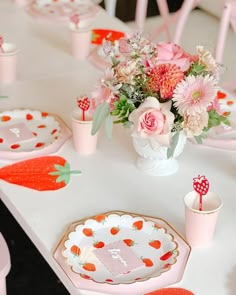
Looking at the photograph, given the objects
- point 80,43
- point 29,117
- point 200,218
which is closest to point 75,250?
point 200,218

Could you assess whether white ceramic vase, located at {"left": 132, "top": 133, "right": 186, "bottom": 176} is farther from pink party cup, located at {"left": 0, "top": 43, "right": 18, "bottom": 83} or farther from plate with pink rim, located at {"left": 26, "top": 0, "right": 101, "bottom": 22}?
plate with pink rim, located at {"left": 26, "top": 0, "right": 101, "bottom": 22}

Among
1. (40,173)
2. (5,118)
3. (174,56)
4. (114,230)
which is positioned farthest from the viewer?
(5,118)

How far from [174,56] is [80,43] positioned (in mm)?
719

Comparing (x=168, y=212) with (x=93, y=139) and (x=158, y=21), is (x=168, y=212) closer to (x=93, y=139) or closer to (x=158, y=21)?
(x=93, y=139)

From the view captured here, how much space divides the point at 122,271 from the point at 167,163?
39cm

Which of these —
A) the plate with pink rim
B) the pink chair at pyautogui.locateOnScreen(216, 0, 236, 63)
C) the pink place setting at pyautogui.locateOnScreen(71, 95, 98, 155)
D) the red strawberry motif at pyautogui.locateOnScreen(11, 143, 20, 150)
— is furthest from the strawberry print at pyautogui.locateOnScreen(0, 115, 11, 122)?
the pink chair at pyautogui.locateOnScreen(216, 0, 236, 63)

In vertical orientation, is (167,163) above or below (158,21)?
above

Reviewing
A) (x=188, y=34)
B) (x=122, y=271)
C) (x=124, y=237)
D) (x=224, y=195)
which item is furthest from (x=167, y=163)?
(x=188, y=34)

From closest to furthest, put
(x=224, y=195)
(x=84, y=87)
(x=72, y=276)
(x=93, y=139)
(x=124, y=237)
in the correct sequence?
(x=72, y=276) → (x=124, y=237) → (x=224, y=195) → (x=93, y=139) → (x=84, y=87)

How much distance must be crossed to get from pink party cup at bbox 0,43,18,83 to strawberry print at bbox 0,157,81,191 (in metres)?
0.46

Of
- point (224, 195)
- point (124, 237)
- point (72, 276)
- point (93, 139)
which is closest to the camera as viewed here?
point (72, 276)

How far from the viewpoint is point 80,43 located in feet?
7.53

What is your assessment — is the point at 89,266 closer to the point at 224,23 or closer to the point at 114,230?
the point at 114,230

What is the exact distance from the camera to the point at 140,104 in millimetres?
1599
